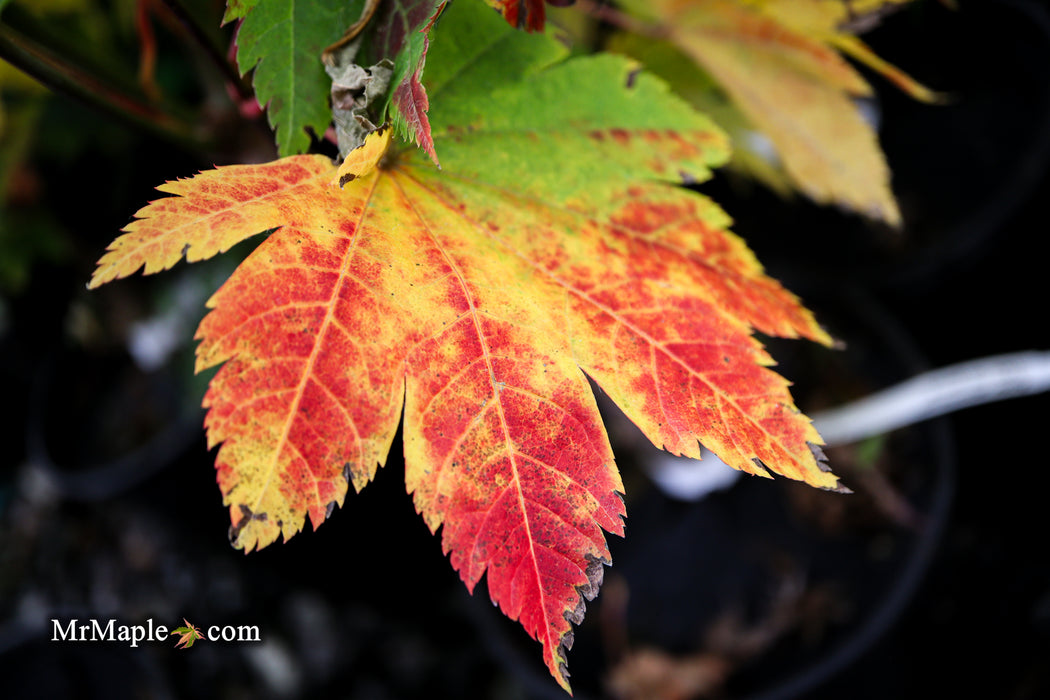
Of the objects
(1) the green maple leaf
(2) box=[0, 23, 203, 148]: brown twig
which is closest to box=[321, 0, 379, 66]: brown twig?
(1) the green maple leaf

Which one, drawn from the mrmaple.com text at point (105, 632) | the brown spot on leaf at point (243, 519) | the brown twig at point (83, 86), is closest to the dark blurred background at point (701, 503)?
the mrmaple.com text at point (105, 632)

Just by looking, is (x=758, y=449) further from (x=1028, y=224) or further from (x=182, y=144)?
(x=1028, y=224)

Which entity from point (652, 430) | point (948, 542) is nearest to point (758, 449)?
point (652, 430)

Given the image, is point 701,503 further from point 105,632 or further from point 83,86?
point 83,86

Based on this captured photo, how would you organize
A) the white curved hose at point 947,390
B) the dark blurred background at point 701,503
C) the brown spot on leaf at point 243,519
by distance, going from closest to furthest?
the brown spot on leaf at point 243,519, the white curved hose at point 947,390, the dark blurred background at point 701,503

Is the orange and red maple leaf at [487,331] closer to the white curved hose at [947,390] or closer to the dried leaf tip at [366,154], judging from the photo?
the dried leaf tip at [366,154]

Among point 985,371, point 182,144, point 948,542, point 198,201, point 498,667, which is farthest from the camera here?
point 498,667

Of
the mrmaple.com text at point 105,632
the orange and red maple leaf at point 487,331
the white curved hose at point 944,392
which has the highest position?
the orange and red maple leaf at point 487,331

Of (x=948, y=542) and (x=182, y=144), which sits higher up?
(x=182, y=144)

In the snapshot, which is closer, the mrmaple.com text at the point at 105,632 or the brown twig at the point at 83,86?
the brown twig at the point at 83,86
